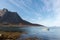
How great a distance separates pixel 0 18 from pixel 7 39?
228ft

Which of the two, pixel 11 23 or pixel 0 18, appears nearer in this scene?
pixel 11 23

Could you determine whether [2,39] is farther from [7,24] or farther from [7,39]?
[7,24]

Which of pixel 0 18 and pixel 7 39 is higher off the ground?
pixel 0 18

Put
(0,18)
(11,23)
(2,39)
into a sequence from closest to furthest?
(2,39) < (11,23) < (0,18)

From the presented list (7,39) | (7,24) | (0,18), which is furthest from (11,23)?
(7,39)

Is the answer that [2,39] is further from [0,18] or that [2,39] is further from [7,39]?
[0,18]

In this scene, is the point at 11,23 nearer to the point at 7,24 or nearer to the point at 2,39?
the point at 7,24

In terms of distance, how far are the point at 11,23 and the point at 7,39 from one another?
58445 millimetres

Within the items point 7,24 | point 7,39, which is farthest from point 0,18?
point 7,39

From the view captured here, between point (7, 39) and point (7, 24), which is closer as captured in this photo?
point (7, 39)

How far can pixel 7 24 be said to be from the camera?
78.9 m

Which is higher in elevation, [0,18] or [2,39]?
[0,18]

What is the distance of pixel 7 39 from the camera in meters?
20.5

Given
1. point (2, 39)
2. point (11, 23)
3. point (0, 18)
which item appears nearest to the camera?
point (2, 39)
